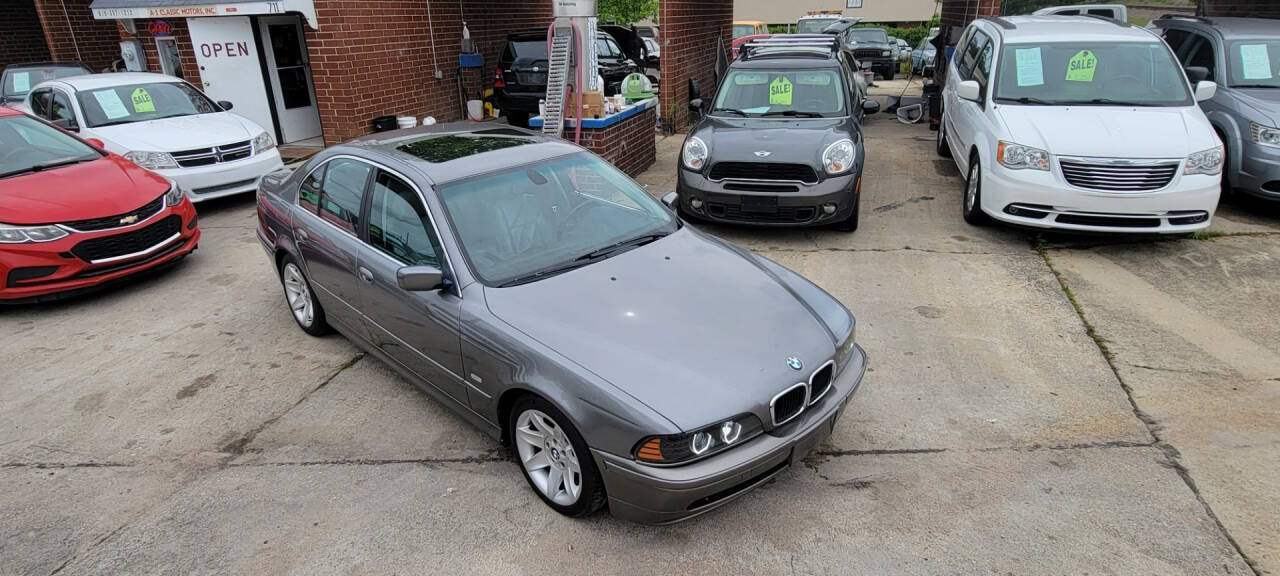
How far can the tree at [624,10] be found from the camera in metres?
24.3

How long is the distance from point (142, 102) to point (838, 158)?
8047mm

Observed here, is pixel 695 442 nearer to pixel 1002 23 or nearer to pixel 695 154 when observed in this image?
pixel 695 154

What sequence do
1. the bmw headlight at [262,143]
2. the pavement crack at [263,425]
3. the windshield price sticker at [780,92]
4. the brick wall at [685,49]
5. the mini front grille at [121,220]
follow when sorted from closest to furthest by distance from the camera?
the pavement crack at [263,425], the mini front grille at [121,220], the windshield price sticker at [780,92], the bmw headlight at [262,143], the brick wall at [685,49]

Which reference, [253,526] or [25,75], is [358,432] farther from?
[25,75]

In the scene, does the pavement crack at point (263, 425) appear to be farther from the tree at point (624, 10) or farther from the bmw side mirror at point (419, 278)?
the tree at point (624, 10)

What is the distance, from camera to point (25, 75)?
11.9 metres

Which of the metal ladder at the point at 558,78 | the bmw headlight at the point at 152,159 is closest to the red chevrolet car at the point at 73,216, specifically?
the bmw headlight at the point at 152,159

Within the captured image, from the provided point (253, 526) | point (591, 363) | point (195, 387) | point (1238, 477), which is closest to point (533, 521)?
point (591, 363)

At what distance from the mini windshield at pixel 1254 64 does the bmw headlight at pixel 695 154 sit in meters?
5.63

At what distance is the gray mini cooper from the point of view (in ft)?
9.46

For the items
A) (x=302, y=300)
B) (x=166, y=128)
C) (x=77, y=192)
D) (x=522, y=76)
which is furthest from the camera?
(x=522, y=76)

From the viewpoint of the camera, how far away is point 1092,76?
6902 mm

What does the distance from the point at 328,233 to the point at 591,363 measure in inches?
91.0

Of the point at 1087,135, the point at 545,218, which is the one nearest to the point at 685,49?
the point at 1087,135
